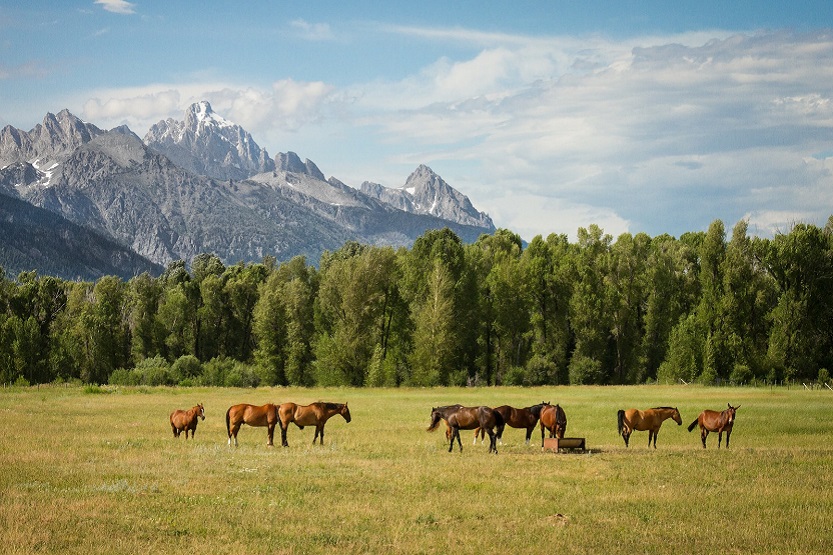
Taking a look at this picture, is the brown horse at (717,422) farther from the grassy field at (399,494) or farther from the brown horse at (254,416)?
the brown horse at (254,416)

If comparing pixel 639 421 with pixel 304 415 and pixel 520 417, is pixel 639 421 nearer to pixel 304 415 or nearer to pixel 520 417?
pixel 520 417

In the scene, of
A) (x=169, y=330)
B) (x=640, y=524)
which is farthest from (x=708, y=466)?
(x=169, y=330)

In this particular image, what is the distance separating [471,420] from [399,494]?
8.68 metres

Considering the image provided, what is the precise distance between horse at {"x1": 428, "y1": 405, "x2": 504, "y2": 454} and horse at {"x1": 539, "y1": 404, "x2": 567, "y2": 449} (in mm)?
2052

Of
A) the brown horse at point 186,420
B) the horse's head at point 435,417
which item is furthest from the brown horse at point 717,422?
the brown horse at point 186,420

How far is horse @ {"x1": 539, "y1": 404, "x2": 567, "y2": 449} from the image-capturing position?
2997cm

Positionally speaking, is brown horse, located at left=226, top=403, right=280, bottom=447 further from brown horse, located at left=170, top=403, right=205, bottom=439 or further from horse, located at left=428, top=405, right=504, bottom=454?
horse, located at left=428, top=405, right=504, bottom=454

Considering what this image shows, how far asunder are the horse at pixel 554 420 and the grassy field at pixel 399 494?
103 centimetres

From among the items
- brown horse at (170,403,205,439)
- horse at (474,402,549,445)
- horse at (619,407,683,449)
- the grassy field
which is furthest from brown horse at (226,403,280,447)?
horse at (619,407,683,449)

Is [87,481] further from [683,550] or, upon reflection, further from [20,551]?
[683,550]

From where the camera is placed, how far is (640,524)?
1822 centimetres

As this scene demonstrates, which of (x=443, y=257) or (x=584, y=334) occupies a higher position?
(x=443, y=257)

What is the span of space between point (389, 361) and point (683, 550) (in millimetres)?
74755

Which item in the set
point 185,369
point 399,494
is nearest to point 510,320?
point 185,369
